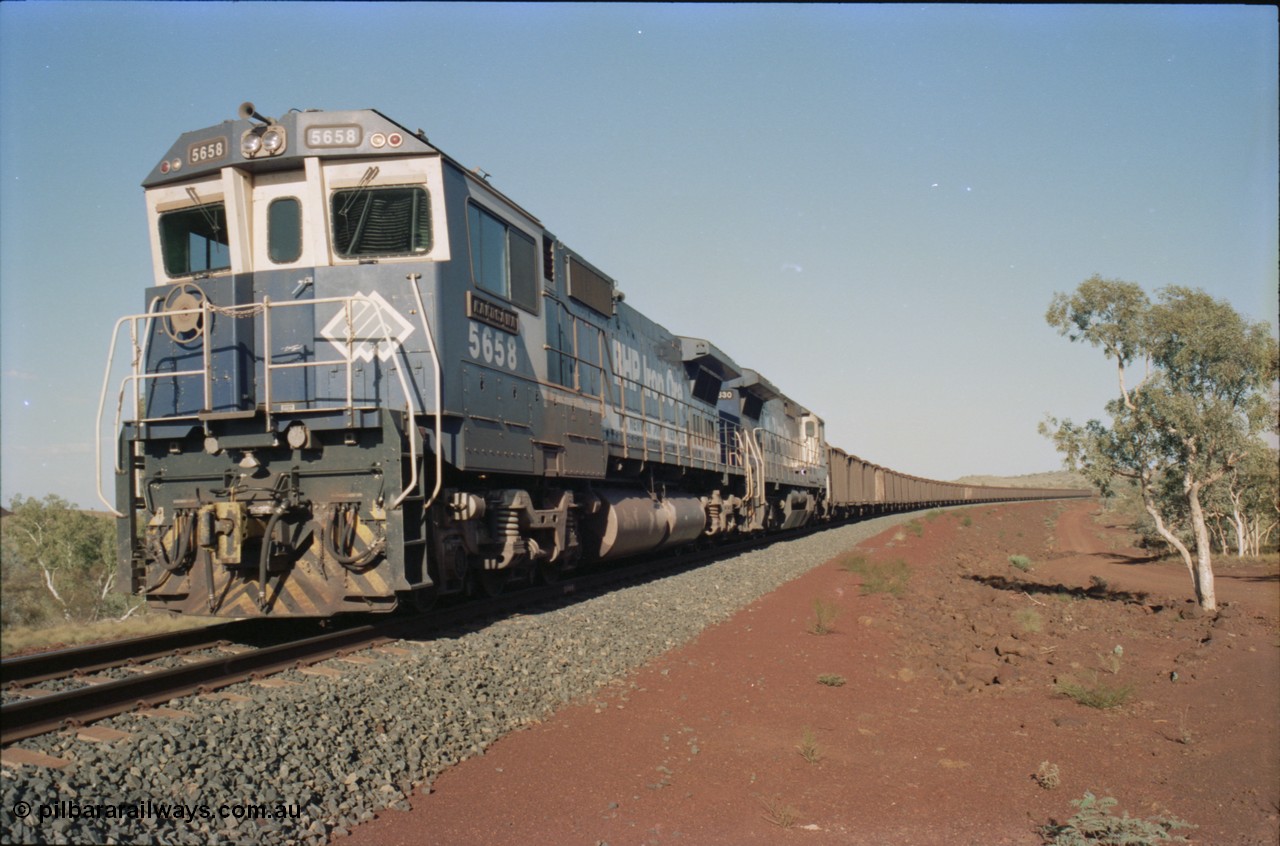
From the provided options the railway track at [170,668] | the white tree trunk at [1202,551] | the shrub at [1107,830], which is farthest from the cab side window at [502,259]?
the white tree trunk at [1202,551]

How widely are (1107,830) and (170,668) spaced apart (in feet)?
19.5

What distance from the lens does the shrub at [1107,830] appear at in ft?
13.8

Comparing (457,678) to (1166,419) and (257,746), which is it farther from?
(1166,419)

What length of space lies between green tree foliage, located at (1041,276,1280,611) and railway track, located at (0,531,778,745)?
8758mm

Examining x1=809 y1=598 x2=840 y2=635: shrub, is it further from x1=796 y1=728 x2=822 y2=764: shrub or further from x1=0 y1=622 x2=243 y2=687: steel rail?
Answer: x1=0 y1=622 x2=243 y2=687: steel rail

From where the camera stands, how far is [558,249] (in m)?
11.2

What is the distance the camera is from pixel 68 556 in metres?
15.4

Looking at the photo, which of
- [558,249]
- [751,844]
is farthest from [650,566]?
[751,844]

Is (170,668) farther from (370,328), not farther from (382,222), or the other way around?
(382,222)

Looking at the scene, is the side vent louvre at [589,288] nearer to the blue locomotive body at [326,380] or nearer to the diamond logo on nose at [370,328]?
the blue locomotive body at [326,380]

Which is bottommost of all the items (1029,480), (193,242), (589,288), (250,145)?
(1029,480)

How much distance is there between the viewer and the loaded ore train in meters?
7.21

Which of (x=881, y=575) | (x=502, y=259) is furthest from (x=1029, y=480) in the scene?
(x=502, y=259)

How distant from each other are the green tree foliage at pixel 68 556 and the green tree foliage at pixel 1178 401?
13575 mm
